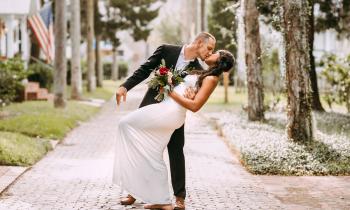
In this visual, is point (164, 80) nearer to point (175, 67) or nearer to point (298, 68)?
point (175, 67)

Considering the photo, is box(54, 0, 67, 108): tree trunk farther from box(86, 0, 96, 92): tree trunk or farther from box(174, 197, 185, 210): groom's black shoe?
box(174, 197, 185, 210): groom's black shoe

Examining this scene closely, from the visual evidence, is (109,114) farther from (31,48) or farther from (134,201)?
(31,48)

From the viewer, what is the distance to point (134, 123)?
765cm

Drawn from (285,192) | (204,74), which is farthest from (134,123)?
(285,192)

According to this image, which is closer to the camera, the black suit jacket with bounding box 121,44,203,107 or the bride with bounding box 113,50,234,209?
the bride with bounding box 113,50,234,209

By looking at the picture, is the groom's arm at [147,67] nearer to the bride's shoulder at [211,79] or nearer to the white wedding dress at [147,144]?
the white wedding dress at [147,144]

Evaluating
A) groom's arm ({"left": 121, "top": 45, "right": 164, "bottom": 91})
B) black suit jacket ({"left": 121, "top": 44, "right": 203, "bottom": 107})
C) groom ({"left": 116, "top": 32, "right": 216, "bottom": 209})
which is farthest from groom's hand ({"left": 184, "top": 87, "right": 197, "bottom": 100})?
groom's arm ({"left": 121, "top": 45, "right": 164, "bottom": 91})

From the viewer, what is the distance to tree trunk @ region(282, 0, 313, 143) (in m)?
12.4

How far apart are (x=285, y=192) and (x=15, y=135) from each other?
6.58 metres

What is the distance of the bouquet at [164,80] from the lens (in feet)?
24.7

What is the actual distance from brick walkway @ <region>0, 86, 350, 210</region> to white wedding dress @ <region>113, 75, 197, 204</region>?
395 millimetres

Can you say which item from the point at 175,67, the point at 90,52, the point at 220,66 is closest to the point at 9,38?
the point at 90,52

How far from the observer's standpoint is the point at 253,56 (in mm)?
17812

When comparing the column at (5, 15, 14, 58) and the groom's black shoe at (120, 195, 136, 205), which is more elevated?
the column at (5, 15, 14, 58)
